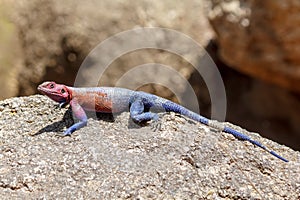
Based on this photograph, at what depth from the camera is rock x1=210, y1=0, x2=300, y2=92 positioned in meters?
Answer: 6.38

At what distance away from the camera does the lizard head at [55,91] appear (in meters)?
3.66

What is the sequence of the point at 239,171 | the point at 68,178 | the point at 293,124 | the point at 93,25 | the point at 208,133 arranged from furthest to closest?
the point at 293,124 → the point at 93,25 → the point at 208,133 → the point at 239,171 → the point at 68,178

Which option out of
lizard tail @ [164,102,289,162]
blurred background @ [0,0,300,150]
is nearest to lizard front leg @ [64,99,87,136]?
lizard tail @ [164,102,289,162]

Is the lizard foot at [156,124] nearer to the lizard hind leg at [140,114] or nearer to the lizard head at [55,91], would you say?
the lizard hind leg at [140,114]

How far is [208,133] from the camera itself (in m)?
3.48

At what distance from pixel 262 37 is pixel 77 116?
150 inches

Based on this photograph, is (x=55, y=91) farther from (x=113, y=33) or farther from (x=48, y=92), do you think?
(x=113, y=33)

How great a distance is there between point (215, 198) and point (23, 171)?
113cm

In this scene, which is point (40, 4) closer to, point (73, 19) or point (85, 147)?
point (73, 19)

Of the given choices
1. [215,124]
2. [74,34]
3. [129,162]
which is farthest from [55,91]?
[74,34]

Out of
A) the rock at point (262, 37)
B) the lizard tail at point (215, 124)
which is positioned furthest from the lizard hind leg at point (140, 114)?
the rock at point (262, 37)

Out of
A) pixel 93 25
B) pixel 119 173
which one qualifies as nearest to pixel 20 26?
pixel 93 25

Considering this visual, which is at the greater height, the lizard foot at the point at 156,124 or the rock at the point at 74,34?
the rock at the point at 74,34

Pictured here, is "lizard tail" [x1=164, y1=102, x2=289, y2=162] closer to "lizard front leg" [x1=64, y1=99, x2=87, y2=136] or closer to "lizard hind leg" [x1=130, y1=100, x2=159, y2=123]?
"lizard hind leg" [x1=130, y1=100, x2=159, y2=123]
